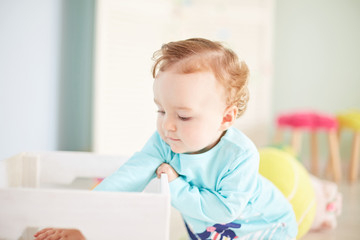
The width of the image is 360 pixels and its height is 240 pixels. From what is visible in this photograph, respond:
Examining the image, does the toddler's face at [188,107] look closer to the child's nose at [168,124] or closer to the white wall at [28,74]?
the child's nose at [168,124]

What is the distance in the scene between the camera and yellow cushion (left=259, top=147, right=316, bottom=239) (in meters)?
1.40

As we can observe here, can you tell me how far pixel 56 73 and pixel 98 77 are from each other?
33 centimetres

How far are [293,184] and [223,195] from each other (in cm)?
59

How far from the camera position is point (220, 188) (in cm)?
98

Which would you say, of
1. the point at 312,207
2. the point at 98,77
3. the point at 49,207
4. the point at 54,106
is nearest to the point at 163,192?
the point at 49,207

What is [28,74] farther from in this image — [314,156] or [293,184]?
[314,156]

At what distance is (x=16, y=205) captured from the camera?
723 millimetres

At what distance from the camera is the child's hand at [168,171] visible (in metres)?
0.98

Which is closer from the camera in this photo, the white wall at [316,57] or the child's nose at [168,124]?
the child's nose at [168,124]

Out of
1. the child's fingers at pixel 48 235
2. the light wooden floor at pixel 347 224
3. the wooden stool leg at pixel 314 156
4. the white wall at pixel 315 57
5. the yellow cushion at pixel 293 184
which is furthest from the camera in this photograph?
the white wall at pixel 315 57

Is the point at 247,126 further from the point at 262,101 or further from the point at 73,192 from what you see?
the point at 73,192

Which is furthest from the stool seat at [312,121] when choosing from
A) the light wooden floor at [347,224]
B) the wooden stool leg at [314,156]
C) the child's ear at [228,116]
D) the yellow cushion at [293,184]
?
the child's ear at [228,116]

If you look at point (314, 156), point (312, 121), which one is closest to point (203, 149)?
point (312, 121)

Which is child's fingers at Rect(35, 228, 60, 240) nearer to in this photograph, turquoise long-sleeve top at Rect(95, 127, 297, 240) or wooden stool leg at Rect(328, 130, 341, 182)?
turquoise long-sleeve top at Rect(95, 127, 297, 240)
